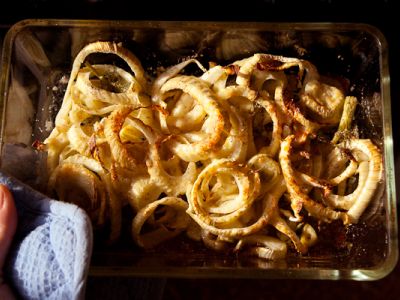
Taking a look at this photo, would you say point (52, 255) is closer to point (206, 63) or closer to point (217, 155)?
point (217, 155)

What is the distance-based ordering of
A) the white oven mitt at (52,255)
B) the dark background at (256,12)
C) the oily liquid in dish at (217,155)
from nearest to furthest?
the white oven mitt at (52,255) < the oily liquid in dish at (217,155) < the dark background at (256,12)

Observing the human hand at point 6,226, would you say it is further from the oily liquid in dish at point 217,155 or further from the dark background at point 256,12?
the dark background at point 256,12

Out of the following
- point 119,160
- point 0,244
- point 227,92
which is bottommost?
point 0,244

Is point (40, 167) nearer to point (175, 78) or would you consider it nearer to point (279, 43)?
point (175, 78)

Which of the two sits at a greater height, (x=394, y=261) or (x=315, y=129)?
(x=315, y=129)

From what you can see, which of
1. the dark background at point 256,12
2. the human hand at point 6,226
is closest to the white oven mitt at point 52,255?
the human hand at point 6,226

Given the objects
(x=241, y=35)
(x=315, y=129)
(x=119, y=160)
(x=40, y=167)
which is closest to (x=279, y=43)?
(x=241, y=35)

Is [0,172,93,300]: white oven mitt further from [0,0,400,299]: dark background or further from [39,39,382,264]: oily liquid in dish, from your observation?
[0,0,400,299]: dark background
